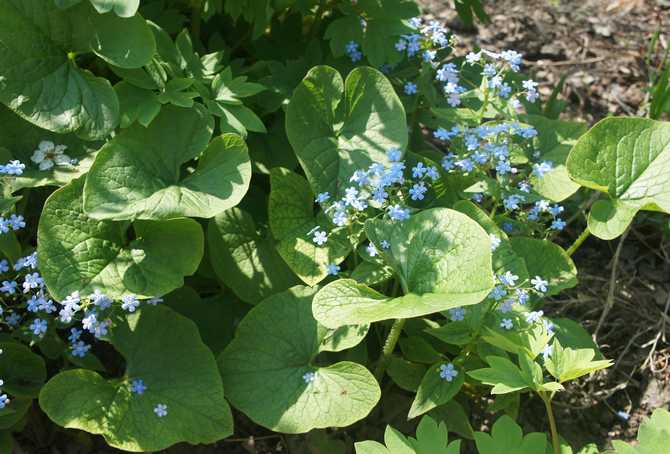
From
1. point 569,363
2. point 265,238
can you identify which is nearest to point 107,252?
point 265,238

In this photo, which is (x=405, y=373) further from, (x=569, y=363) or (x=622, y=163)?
(x=622, y=163)

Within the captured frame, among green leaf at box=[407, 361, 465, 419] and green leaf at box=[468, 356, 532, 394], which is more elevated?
green leaf at box=[468, 356, 532, 394]

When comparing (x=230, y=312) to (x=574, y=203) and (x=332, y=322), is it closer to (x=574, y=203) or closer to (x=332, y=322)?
(x=332, y=322)

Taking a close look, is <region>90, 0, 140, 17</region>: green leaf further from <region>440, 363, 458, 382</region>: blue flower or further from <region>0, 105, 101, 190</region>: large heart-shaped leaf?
<region>440, 363, 458, 382</region>: blue flower

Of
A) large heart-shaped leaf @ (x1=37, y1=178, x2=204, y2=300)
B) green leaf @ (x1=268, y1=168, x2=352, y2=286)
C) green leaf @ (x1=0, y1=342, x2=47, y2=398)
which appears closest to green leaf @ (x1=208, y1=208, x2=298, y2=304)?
green leaf @ (x1=268, y1=168, x2=352, y2=286)

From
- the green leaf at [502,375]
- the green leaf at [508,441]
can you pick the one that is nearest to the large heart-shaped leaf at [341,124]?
the green leaf at [502,375]

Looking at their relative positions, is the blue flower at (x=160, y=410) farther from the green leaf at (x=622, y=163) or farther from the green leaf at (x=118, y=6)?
the green leaf at (x=622, y=163)

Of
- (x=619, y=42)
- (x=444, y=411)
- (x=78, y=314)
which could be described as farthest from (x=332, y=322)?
(x=619, y=42)
